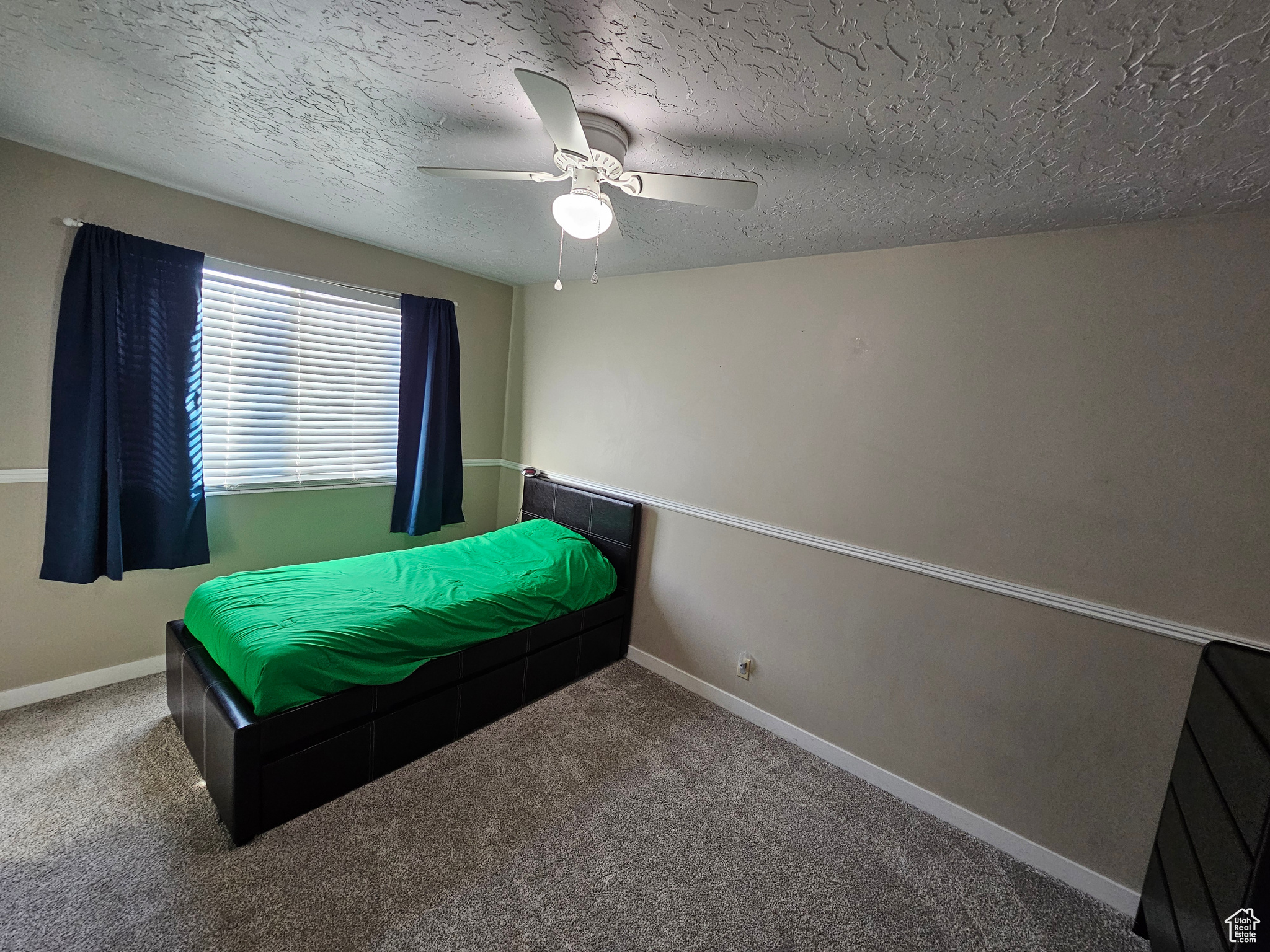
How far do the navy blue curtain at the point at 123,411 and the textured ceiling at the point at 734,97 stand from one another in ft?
1.58

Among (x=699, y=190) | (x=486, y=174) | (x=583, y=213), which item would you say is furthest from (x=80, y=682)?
(x=699, y=190)

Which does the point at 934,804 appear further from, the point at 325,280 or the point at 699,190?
the point at 325,280

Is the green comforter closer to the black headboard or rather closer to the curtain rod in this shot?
the black headboard

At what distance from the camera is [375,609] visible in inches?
85.1

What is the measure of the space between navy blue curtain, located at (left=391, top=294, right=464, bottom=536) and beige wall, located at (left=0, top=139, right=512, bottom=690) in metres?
0.17

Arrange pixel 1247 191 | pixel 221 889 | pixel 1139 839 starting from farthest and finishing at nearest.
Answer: pixel 1139 839, pixel 221 889, pixel 1247 191

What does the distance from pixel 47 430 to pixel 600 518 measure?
103 inches

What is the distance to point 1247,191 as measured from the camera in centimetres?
146

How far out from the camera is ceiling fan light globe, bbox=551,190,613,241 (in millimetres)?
1462

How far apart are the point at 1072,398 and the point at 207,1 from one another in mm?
2729

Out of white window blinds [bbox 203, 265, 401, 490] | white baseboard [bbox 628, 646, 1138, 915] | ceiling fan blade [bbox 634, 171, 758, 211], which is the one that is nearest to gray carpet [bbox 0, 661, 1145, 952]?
white baseboard [bbox 628, 646, 1138, 915]

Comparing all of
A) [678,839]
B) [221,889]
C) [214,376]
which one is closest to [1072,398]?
[678,839]

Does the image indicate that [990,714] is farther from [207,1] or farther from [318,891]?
[207,1]

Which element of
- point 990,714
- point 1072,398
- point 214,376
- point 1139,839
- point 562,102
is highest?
point 562,102
